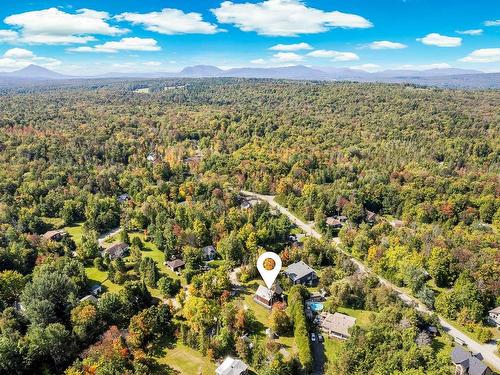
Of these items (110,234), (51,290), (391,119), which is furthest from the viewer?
(391,119)

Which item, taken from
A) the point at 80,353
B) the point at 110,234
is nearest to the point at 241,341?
the point at 80,353

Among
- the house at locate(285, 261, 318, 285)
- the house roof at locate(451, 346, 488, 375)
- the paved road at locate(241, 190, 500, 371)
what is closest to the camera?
the house roof at locate(451, 346, 488, 375)

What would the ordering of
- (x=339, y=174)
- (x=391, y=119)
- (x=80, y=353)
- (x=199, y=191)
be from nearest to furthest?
(x=80, y=353)
(x=199, y=191)
(x=339, y=174)
(x=391, y=119)

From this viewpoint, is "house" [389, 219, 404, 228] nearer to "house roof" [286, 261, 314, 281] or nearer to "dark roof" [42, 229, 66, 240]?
"house roof" [286, 261, 314, 281]

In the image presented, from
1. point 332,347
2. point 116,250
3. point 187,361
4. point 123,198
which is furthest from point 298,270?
point 123,198

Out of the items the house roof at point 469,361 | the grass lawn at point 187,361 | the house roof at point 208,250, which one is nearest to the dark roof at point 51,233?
the house roof at point 208,250

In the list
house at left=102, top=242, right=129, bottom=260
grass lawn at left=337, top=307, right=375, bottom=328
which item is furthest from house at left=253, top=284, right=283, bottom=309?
house at left=102, top=242, right=129, bottom=260

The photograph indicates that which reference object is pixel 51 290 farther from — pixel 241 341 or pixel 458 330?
pixel 458 330
